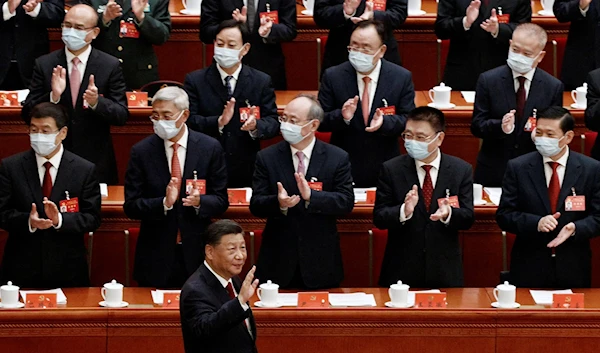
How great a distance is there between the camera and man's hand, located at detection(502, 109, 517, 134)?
23.0 ft

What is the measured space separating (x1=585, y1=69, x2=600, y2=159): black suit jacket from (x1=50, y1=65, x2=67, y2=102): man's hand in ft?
8.49

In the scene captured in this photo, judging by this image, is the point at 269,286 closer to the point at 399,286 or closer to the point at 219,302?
the point at 399,286

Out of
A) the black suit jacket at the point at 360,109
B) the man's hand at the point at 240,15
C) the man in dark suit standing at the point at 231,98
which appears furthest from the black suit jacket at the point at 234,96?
the man's hand at the point at 240,15

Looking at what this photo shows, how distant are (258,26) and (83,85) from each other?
112 centimetres

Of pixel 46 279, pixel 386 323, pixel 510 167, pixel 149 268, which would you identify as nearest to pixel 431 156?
pixel 510 167

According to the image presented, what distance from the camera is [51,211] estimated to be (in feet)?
20.4

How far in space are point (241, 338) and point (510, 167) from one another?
184 centimetres

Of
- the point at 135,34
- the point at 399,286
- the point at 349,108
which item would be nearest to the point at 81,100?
the point at 135,34

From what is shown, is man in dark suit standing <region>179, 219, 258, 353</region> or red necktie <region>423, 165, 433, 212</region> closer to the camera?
man in dark suit standing <region>179, 219, 258, 353</region>

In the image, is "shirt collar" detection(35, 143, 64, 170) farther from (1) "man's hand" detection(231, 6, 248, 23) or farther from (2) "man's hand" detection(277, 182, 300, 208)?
(1) "man's hand" detection(231, 6, 248, 23)

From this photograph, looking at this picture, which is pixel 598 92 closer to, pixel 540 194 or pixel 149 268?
pixel 540 194

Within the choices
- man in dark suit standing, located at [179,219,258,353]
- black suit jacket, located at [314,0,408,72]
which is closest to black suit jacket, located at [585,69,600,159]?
black suit jacket, located at [314,0,408,72]

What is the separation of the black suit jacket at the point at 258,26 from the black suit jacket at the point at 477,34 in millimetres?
839

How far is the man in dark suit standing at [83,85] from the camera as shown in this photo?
708 cm
